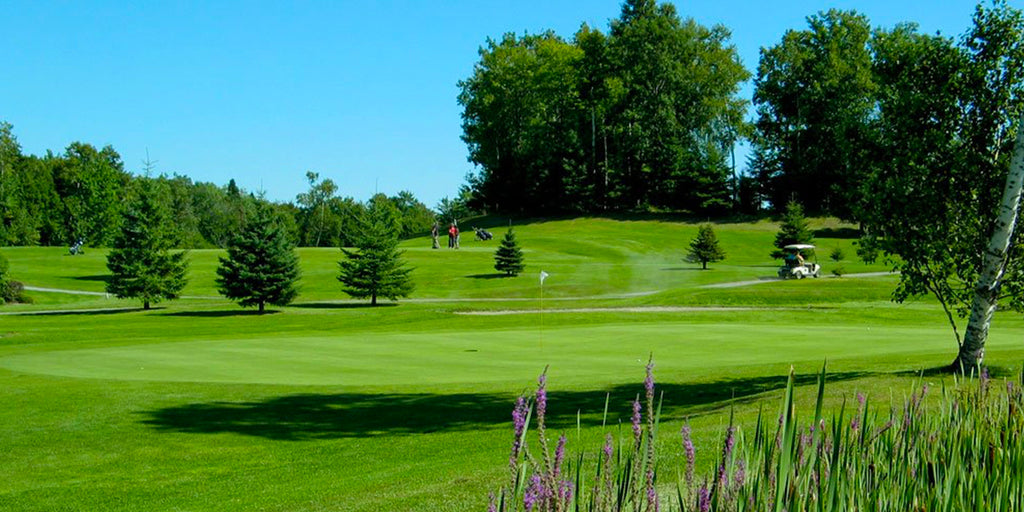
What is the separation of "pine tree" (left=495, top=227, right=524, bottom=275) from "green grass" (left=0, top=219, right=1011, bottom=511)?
440 inches

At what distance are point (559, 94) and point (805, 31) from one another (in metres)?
24.4

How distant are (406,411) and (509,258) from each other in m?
41.1

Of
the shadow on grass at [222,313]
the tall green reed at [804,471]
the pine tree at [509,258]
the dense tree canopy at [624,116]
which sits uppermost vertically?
the dense tree canopy at [624,116]

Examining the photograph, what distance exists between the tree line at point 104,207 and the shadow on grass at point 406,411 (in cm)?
6412

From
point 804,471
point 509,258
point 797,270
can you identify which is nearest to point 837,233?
point 797,270

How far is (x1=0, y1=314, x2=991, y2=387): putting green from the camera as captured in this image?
776 inches

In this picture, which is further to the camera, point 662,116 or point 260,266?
point 662,116

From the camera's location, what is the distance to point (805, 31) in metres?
86.4

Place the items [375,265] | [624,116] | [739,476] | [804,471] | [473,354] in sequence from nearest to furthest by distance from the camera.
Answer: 1. [739,476]
2. [804,471]
3. [473,354]
4. [375,265]
5. [624,116]

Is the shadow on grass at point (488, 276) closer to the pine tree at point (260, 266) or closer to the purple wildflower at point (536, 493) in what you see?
the pine tree at point (260, 266)

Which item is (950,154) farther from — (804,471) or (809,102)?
(809,102)

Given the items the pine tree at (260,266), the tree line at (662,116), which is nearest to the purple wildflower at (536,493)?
the pine tree at (260,266)

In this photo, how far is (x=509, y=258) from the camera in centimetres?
5650

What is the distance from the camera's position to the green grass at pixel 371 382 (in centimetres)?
1066
